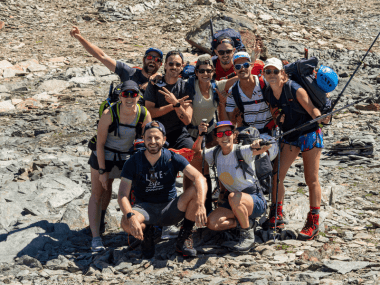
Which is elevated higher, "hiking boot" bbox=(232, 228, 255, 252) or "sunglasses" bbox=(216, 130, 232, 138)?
"sunglasses" bbox=(216, 130, 232, 138)

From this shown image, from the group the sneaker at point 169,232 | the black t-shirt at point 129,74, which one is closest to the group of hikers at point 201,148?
the black t-shirt at point 129,74

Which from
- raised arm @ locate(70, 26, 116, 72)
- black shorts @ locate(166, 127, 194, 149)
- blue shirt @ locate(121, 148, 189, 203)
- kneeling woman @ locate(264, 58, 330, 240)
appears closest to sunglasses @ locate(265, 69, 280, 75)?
kneeling woman @ locate(264, 58, 330, 240)

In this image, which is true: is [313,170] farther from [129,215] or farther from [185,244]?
[129,215]

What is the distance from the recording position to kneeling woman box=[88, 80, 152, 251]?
21.3 feet

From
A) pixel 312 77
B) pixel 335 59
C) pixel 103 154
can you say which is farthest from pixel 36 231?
pixel 335 59

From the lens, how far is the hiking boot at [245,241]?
6.33m

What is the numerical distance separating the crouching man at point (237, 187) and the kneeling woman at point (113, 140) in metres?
1.09

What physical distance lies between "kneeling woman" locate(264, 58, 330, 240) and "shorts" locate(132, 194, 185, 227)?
178cm

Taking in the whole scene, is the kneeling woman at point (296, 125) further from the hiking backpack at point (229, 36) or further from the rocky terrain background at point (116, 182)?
the hiking backpack at point (229, 36)

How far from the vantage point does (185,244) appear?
6363 mm

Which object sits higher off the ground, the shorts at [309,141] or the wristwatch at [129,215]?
the shorts at [309,141]

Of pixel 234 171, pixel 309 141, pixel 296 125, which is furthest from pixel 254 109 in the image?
pixel 234 171

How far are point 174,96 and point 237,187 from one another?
177cm

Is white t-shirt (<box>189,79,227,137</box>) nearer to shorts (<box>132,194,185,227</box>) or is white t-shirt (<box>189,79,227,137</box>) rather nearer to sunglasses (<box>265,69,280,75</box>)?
sunglasses (<box>265,69,280,75</box>)
